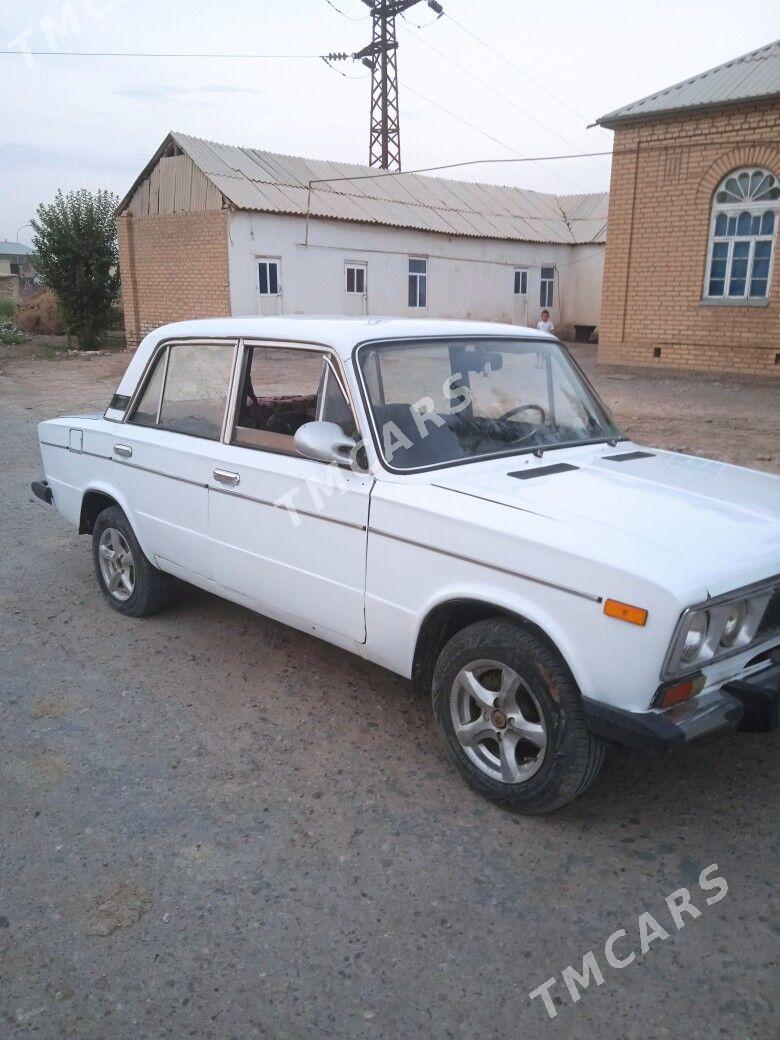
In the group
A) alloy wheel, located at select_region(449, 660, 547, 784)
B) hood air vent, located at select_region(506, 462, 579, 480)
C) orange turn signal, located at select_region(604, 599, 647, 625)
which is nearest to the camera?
orange turn signal, located at select_region(604, 599, 647, 625)

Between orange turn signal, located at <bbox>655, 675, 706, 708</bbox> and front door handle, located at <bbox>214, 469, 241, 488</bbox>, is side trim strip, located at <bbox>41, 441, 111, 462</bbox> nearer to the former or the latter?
front door handle, located at <bbox>214, 469, 241, 488</bbox>

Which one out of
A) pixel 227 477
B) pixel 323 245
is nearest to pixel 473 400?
pixel 227 477

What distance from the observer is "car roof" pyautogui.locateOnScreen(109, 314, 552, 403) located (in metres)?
3.69

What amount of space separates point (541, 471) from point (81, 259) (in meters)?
24.9

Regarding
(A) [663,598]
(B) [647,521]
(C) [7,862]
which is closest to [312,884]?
(C) [7,862]

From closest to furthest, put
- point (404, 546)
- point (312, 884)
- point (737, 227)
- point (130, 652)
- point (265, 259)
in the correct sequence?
point (312, 884) → point (404, 546) → point (130, 652) → point (737, 227) → point (265, 259)

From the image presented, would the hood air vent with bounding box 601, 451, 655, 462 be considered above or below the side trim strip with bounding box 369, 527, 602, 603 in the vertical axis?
above

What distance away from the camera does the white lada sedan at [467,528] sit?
269 centimetres

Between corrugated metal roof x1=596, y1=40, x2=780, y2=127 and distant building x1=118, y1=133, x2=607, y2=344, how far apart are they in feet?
34.6

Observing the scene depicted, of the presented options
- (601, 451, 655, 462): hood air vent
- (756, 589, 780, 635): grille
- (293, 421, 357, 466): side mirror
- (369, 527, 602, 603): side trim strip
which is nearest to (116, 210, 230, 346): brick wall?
(601, 451, 655, 462): hood air vent

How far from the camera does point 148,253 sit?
976 inches

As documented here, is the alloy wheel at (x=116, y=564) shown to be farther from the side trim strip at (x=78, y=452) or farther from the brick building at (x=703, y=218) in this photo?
the brick building at (x=703, y=218)

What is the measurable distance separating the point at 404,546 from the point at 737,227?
13594mm

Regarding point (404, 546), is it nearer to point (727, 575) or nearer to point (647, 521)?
point (647, 521)
